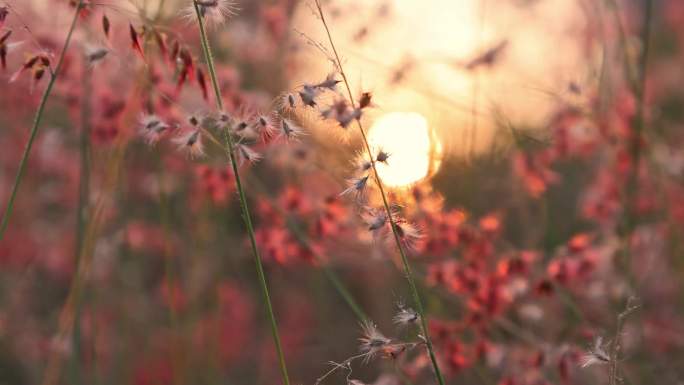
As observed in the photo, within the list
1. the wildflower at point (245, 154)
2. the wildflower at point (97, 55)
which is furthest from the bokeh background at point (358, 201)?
the wildflower at point (245, 154)

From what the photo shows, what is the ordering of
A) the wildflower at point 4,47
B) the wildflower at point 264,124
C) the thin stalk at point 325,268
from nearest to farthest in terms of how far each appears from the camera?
the wildflower at point 264,124
the wildflower at point 4,47
the thin stalk at point 325,268

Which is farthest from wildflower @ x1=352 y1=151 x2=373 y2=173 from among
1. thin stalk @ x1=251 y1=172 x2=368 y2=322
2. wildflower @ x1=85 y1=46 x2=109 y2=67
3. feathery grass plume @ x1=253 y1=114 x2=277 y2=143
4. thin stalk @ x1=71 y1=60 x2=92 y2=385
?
thin stalk @ x1=71 y1=60 x2=92 y2=385

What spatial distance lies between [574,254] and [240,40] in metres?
1.67

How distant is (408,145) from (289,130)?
103 centimetres

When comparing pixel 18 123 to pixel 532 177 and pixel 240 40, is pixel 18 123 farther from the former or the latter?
pixel 532 177

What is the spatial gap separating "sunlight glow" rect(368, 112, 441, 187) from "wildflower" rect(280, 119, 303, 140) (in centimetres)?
13

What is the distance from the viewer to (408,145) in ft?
7.95

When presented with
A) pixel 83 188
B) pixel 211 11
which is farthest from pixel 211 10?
pixel 83 188

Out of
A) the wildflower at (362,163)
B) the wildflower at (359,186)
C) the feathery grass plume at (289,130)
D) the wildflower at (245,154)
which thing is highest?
the feathery grass plume at (289,130)

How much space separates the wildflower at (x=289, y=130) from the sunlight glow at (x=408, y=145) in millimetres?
129

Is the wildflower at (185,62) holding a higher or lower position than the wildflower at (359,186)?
higher

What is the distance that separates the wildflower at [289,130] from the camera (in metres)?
1.42

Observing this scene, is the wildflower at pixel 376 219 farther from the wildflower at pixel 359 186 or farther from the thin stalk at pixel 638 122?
the thin stalk at pixel 638 122

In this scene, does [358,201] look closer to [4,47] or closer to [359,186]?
[359,186]
